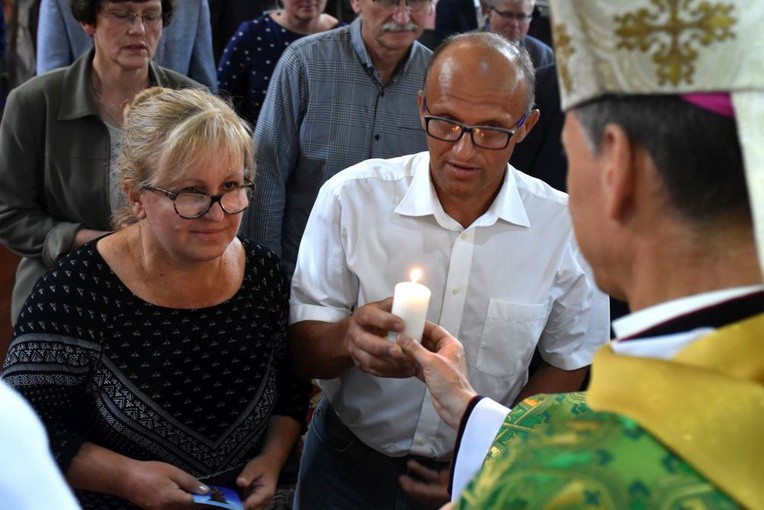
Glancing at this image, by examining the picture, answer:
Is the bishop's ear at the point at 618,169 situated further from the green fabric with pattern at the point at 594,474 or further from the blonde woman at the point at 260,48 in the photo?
the blonde woman at the point at 260,48

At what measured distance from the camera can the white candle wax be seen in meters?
1.78

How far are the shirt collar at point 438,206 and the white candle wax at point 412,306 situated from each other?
359 millimetres

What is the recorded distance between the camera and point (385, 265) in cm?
213

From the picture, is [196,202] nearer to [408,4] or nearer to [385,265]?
[385,265]

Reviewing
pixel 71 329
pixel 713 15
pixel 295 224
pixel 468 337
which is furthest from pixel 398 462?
pixel 713 15

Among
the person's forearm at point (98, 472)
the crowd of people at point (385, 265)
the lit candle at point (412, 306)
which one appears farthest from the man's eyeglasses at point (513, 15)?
the person's forearm at point (98, 472)

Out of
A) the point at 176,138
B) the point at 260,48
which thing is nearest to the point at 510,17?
the point at 260,48

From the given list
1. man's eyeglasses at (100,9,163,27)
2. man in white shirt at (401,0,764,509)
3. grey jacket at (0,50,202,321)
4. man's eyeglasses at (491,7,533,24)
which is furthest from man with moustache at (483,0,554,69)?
man in white shirt at (401,0,764,509)

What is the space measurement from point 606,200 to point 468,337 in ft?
3.67

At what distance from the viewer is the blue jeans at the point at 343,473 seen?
7.10 ft

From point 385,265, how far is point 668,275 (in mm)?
1161

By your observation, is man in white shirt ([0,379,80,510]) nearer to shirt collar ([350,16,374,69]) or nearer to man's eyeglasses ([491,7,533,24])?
shirt collar ([350,16,374,69])

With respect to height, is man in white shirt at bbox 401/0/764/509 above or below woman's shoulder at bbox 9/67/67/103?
above

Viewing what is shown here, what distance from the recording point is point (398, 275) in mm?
2135
